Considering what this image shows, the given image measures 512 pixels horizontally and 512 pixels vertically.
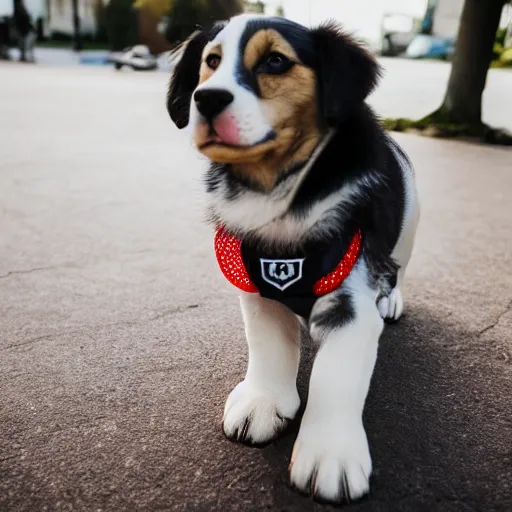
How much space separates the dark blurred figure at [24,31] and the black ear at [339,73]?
50.2ft

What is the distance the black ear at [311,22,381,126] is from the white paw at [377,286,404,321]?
872 millimetres

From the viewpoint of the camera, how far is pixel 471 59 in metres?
6.82

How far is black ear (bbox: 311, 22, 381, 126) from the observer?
138cm

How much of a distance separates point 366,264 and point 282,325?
29cm

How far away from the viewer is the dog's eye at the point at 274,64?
4.47 feet

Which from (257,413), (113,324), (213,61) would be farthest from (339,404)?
(113,324)

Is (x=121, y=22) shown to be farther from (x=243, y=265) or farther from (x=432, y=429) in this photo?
(x=432, y=429)

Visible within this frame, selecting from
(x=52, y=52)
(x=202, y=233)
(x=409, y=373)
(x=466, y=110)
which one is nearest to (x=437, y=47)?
(x=52, y=52)

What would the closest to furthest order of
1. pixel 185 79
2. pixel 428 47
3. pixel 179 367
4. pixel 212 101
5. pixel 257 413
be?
pixel 212 101, pixel 257 413, pixel 185 79, pixel 179 367, pixel 428 47

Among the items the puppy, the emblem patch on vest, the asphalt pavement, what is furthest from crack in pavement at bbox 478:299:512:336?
the emblem patch on vest

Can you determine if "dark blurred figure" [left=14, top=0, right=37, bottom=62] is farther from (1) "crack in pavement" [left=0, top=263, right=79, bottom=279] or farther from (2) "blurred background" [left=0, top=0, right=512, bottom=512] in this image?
(1) "crack in pavement" [left=0, top=263, right=79, bottom=279]

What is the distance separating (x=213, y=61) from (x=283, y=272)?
0.54 metres

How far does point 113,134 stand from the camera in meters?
6.38

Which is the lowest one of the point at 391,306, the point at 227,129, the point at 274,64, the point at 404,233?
the point at 391,306
